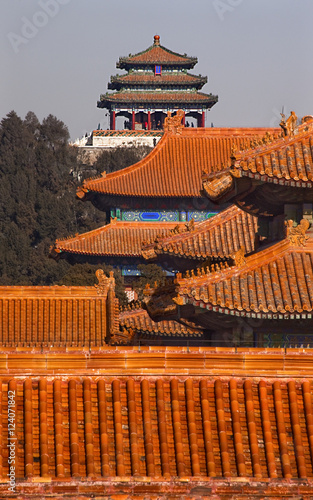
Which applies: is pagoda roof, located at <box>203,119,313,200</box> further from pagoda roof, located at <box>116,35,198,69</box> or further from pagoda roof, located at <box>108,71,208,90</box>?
pagoda roof, located at <box>116,35,198,69</box>

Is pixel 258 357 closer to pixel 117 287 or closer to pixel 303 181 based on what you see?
pixel 303 181

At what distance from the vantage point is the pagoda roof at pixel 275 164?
19.2 meters

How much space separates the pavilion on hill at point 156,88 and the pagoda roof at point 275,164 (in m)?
68.5

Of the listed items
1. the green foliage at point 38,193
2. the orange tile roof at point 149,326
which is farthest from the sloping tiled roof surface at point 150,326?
the green foliage at point 38,193

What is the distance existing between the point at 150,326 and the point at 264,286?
417 inches

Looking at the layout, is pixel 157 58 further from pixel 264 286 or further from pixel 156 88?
pixel 264 286

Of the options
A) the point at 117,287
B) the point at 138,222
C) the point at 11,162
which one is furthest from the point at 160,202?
the point at 11,162

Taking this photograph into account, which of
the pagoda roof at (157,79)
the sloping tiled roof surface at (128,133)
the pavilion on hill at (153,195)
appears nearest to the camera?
the pavilion on hill at (153,195)

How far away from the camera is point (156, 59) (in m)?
92.3

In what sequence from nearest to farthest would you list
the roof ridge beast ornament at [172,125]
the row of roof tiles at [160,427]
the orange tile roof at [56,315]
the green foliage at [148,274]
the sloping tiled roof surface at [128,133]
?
the row of roof tiles at [160,427]
the orange tile roof at [56,315]
the green foliage at [148,274]
the roof ridge beast ornament at [172,125]
the sloping tiled roof surface at [128,133]

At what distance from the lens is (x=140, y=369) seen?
506 inches

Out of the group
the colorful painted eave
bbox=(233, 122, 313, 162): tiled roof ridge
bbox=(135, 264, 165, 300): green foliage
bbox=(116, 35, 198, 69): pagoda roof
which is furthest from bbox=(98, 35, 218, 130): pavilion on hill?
the colorful painted eave

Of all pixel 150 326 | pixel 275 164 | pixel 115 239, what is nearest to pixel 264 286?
pixel 275 164

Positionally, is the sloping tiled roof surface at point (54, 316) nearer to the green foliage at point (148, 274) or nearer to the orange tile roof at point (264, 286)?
the orange tile roof at point (264, 286)
